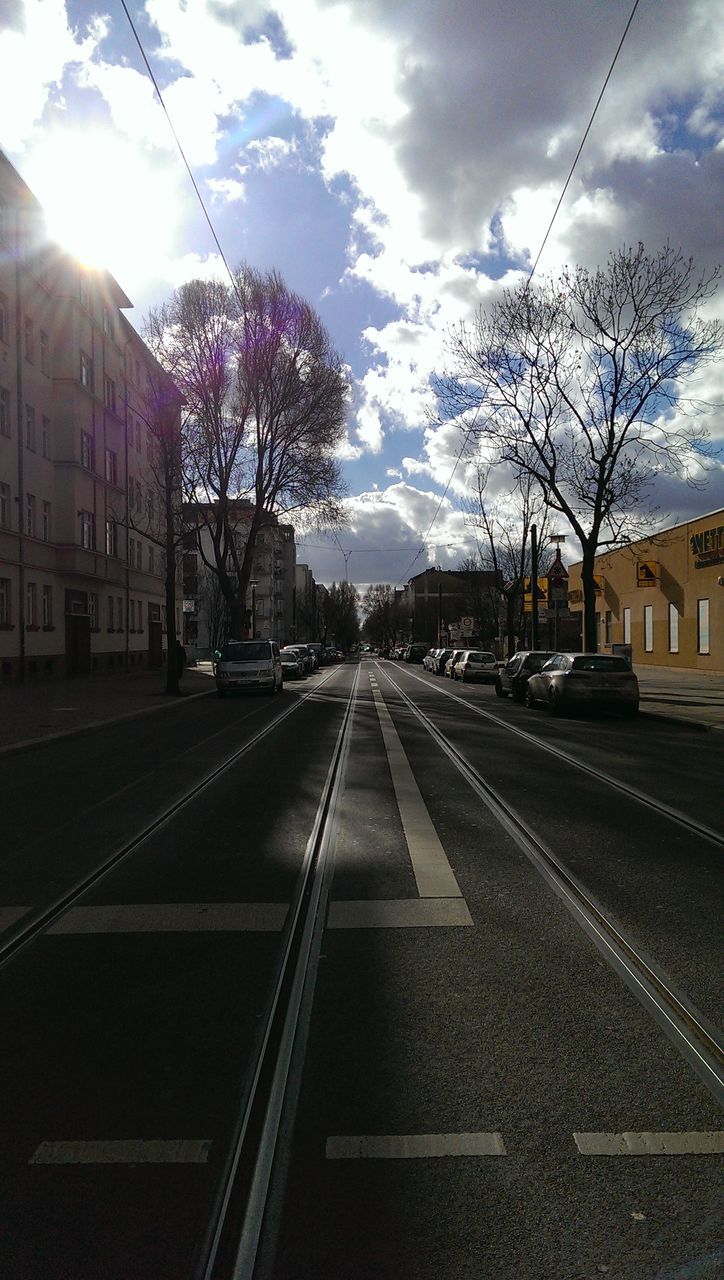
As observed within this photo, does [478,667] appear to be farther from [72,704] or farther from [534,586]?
[72,704]

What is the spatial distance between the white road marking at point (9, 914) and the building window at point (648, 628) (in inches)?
1589

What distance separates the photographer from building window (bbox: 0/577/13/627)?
99.8 ft

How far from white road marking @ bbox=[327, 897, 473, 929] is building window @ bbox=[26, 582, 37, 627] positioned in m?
28.9

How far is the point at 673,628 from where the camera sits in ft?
132

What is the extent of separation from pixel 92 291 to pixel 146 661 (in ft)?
64.6

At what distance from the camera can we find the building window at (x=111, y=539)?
41.9m

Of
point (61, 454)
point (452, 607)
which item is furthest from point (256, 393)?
point (452, 607)

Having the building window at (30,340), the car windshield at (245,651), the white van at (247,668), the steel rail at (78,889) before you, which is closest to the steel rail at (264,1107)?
the steel rail at (78,889)

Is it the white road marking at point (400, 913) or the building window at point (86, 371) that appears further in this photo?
the building window at point (86, 371)

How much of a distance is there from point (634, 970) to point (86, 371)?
37924 mm

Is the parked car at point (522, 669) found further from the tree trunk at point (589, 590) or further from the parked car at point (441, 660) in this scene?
the parked car at point (441, 660)

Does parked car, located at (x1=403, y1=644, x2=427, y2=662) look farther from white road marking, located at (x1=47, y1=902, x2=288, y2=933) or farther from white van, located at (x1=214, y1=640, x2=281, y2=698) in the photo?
white road marking, located at (x1=47, y1=902, x2=288, y2=933)

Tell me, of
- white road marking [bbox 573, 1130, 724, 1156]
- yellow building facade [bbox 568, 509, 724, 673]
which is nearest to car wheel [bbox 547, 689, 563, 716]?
yellow building facade [bbox 568, 509, 724, 673]

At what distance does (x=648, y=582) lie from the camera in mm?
39344
